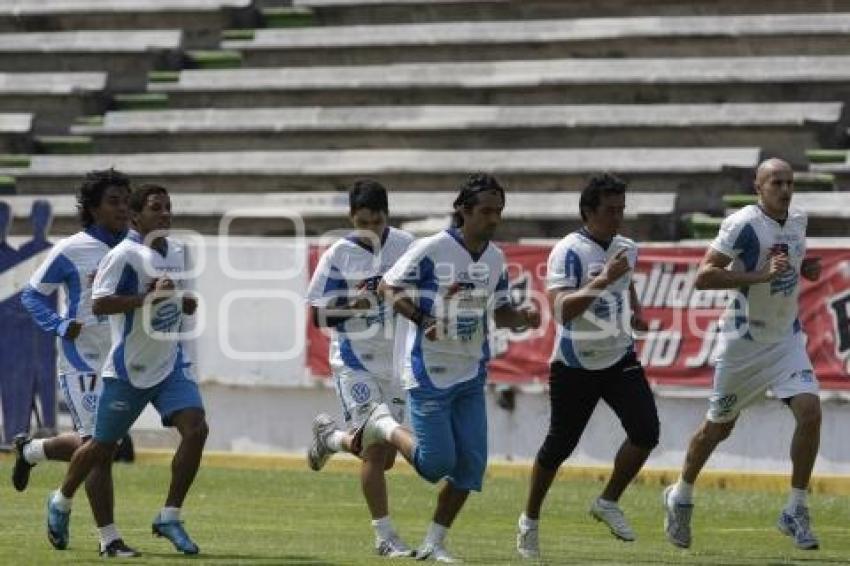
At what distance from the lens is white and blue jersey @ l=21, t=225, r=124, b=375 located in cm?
1466

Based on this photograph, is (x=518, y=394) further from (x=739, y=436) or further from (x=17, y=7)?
(x=17, y=7)

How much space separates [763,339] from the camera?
1473 centimetres

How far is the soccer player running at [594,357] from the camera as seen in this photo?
14.0 meters

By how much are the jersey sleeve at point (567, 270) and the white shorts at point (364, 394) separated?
126 cm

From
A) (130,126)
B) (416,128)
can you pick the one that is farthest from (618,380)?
(130,126)

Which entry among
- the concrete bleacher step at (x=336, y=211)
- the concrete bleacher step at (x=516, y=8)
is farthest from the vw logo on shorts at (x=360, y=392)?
the concrete bleacher step at (x=516, y=8)

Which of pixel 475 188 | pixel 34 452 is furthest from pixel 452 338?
pixel 34 452

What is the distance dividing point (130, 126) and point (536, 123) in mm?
5628

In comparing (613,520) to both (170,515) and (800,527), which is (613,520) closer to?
(800,527)

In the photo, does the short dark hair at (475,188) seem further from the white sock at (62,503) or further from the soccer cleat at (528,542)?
the white sock at (62,503)

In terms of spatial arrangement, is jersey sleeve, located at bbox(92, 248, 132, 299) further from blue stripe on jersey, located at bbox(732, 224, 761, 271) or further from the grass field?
blue stripe on jersey, located at bbox(732, 224, 761, 271)

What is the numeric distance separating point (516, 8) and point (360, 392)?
1540 cm

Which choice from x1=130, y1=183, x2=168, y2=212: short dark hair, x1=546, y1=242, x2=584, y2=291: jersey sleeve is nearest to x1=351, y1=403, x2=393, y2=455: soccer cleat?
x1=546, y1=242, x2=584, y2=291: jersey sleeve

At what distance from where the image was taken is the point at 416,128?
27625mm
